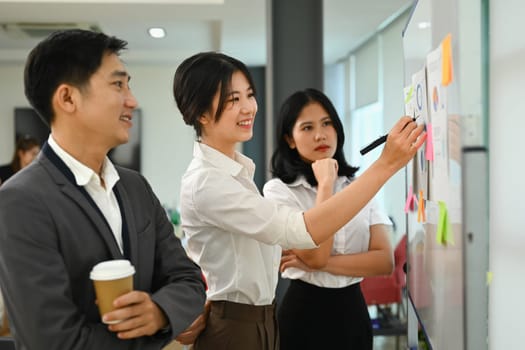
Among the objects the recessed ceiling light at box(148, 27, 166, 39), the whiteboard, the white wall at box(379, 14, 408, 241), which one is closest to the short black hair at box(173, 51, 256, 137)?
the whiteboard

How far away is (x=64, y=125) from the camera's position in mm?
1139

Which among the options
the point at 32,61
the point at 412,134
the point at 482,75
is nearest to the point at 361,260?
the point at 412,134

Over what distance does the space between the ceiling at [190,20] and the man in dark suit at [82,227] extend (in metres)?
3.53

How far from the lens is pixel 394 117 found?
213 inches

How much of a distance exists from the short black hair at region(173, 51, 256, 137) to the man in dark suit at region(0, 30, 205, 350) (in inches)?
10.7

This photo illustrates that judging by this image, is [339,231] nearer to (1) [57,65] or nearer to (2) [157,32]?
(1) [57,65]

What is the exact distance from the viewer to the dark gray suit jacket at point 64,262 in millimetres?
972

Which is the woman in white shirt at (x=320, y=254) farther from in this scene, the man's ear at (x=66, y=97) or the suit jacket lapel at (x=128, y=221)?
the man's ear at (x=66, y=97)

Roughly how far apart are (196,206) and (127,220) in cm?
27

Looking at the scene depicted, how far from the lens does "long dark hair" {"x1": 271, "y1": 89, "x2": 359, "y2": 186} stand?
6.12 ft

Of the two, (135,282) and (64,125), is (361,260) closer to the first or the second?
(135,282)

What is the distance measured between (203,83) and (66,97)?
0.43 meters

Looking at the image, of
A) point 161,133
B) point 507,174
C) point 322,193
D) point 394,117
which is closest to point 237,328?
point 322,193

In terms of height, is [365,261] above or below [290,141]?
below
